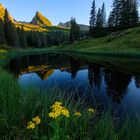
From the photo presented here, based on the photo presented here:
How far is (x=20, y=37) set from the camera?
319ft

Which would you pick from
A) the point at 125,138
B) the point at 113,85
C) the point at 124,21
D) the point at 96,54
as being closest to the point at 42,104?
the point at 125,138

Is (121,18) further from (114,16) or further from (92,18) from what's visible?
(92,18)

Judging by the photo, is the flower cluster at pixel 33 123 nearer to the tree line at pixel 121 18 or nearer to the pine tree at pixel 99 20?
the tree line at pixel 121 18

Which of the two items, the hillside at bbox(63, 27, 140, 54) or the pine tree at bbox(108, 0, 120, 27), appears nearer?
the hillside at bbox(63, 27, 140, 54)

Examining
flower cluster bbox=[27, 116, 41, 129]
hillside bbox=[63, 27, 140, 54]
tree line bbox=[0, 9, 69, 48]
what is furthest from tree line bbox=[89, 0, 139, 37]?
flower cluster bbox=[27, 116, 41, 129]

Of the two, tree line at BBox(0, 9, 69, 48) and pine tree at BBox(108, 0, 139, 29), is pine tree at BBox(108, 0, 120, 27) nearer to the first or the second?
pine tree at BBox(108, 0, 139, 29)

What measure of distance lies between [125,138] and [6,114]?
2.59 metres

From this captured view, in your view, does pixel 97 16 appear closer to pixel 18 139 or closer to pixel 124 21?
pixel 124 21

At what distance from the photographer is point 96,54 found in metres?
40.9

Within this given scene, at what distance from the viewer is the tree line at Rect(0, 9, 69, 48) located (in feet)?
266

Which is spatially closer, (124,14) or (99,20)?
(124,14)

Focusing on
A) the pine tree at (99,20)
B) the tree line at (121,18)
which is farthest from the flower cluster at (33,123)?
the pine tree at (99,20)

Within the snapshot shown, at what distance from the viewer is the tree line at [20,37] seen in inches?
3194

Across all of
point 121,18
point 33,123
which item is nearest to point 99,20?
point 121,18
